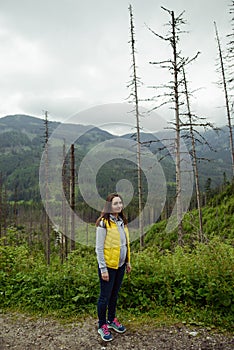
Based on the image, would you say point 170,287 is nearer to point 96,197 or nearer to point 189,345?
point 189,345

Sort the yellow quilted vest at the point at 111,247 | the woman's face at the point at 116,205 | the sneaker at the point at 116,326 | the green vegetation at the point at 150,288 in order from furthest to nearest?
1. the green vegetation at the point at 150,288
2. the sneaker at the point at 116,326
3. the woman's face at the point at 116,205
4. the yellow quilted vest at the point at 111,247

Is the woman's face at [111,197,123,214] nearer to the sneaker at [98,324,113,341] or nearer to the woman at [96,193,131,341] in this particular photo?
the woman at [96,193,131,341]

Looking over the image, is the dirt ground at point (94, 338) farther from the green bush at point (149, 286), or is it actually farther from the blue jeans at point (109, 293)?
the green bush at point (149, 286)

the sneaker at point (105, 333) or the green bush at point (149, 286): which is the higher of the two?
the green bush at point (149, 286)

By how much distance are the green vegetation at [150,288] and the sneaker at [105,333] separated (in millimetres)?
786

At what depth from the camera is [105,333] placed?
184 inches

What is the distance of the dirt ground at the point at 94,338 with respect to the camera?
4.49 metres

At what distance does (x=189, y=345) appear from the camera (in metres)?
4.47

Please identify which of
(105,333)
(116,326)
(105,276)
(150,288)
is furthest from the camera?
(150,288)

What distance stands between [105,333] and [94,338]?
216mm

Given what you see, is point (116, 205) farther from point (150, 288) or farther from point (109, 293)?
point (150, 288)

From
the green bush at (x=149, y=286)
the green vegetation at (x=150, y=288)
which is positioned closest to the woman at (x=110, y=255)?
the green vegetation at (x=150, y=288)

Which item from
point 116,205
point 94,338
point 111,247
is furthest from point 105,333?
point 116,205

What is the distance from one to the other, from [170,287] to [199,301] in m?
0.57
